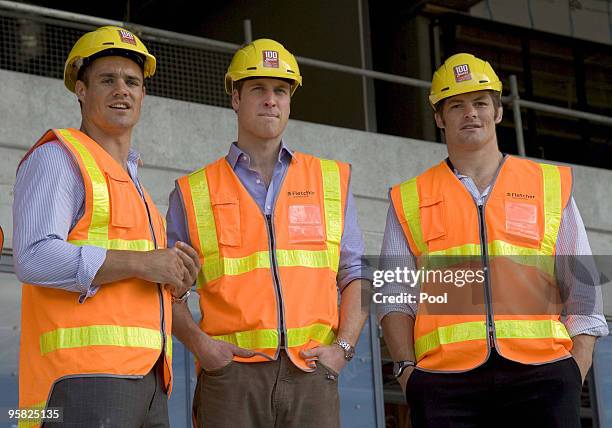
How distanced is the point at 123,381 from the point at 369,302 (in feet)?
4.31

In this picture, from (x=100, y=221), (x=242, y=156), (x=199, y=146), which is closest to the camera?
(x=100, y=221)

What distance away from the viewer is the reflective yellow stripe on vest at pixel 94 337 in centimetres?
366

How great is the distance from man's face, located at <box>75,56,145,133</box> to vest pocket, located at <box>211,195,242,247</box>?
0.57m

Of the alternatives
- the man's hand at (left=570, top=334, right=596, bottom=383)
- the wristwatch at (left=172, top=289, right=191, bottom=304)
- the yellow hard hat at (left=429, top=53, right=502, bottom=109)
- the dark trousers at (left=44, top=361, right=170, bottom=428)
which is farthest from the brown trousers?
the yellow hard hat at (left=429, top=53, right=502, bottom=109)

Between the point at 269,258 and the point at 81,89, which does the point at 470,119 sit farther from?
the point at 81,89

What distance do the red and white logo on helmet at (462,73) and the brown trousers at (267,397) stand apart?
4.80 feet

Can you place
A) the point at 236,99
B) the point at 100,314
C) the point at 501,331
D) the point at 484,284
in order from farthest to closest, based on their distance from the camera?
the point at 236,99, the point at 484,284, the point at 501,331, the point at 100,314

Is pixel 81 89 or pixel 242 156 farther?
pixel 242 156

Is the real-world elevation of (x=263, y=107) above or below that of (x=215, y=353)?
above

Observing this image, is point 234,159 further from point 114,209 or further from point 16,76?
point 16,76

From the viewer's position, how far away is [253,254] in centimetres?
450

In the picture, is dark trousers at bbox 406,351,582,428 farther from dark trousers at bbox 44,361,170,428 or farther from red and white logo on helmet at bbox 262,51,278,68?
red and white logo on helmet at bbox 262,51,278,68

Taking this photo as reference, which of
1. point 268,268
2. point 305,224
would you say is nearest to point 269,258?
point 268,268

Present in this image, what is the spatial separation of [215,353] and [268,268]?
1.34 feet
